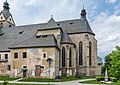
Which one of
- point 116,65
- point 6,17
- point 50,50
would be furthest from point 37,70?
point 6,17

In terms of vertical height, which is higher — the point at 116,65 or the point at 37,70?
the point at 116,65

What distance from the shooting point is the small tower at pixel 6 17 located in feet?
221

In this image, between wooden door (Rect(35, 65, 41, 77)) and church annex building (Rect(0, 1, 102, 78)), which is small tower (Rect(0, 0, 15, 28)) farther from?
wooden door (Rect(35, 65, 41, 77))

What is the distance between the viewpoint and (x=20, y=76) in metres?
44.4

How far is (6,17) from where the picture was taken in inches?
2682

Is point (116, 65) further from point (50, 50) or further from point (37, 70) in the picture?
point (37, 70)

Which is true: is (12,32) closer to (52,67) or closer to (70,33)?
(70,33)

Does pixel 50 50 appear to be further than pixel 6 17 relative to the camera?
No

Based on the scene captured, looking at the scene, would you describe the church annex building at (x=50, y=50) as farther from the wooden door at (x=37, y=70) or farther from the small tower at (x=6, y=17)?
the small tower at (x=6, y=17)

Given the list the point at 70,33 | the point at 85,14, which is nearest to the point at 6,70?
the point at 70,33

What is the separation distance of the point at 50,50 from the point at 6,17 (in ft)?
101

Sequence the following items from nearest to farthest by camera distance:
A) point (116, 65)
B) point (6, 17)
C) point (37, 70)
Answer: point (116, 65)
point (37, 70)
point (6, 17)

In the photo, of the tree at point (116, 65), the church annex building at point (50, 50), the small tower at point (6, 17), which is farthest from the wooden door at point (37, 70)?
the small tower at point (6, 17)

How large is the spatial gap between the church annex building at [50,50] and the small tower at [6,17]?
780cm
